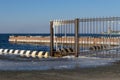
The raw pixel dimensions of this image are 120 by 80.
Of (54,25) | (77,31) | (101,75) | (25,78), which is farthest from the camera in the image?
(54,25)

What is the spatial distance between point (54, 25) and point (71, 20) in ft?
7.09

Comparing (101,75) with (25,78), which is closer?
(25,78)

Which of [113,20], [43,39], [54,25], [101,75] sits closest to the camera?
[101,75]

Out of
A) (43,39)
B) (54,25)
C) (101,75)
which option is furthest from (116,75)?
(43,39)

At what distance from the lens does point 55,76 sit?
15.8 m

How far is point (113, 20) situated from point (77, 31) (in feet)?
9.78

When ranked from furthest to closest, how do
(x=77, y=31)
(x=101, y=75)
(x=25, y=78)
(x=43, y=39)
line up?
(x=43, y=39) → (x=77, y=31) → (x=101, y=75) → (x=25, y=78)

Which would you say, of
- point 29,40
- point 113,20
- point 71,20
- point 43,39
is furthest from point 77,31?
point 29,40

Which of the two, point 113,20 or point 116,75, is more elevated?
point 113,20

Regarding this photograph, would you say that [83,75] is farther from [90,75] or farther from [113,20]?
[113,20]

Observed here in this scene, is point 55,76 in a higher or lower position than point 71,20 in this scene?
lower

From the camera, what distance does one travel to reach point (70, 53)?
2894 cm

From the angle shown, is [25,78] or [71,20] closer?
[25,78]

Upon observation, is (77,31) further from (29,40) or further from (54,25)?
(29,40)
